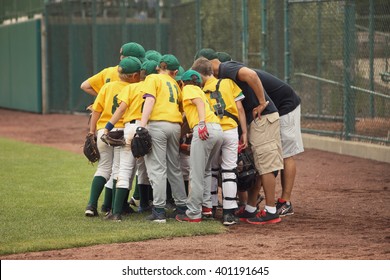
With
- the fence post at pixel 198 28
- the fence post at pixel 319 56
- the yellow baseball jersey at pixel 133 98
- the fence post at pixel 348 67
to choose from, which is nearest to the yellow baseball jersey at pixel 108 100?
the yellow baseball jersey at pixel 133 98

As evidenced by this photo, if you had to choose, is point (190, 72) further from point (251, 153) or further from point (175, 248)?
point (175, 248)

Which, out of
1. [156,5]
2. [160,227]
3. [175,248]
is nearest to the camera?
[175,248]

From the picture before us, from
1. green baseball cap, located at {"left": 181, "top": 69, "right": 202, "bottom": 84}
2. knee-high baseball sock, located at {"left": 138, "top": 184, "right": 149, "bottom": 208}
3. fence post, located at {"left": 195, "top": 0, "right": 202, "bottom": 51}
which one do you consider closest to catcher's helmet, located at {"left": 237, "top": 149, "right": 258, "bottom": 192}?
green baseball cap, located at {"left": 181, "top": 69, "right": 202, "bottom": 84}

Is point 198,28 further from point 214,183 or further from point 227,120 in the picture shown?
point 227,120

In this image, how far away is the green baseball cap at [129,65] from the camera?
9391 mm

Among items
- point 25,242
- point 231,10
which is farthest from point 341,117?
point 25,242

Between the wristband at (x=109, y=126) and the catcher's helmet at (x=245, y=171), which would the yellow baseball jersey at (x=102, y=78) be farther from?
the catcher's helmet at (x=245, y=171)

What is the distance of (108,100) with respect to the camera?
9.48 metres

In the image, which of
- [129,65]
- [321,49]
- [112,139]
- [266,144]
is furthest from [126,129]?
[321,49]

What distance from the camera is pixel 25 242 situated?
8109 mm

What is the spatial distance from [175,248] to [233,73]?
6.87ft

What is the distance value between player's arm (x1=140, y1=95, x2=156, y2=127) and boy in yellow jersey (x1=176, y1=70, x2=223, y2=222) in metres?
0.30

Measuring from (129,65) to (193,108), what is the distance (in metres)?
0.83

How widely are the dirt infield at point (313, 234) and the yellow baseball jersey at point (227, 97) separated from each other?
98 cm
